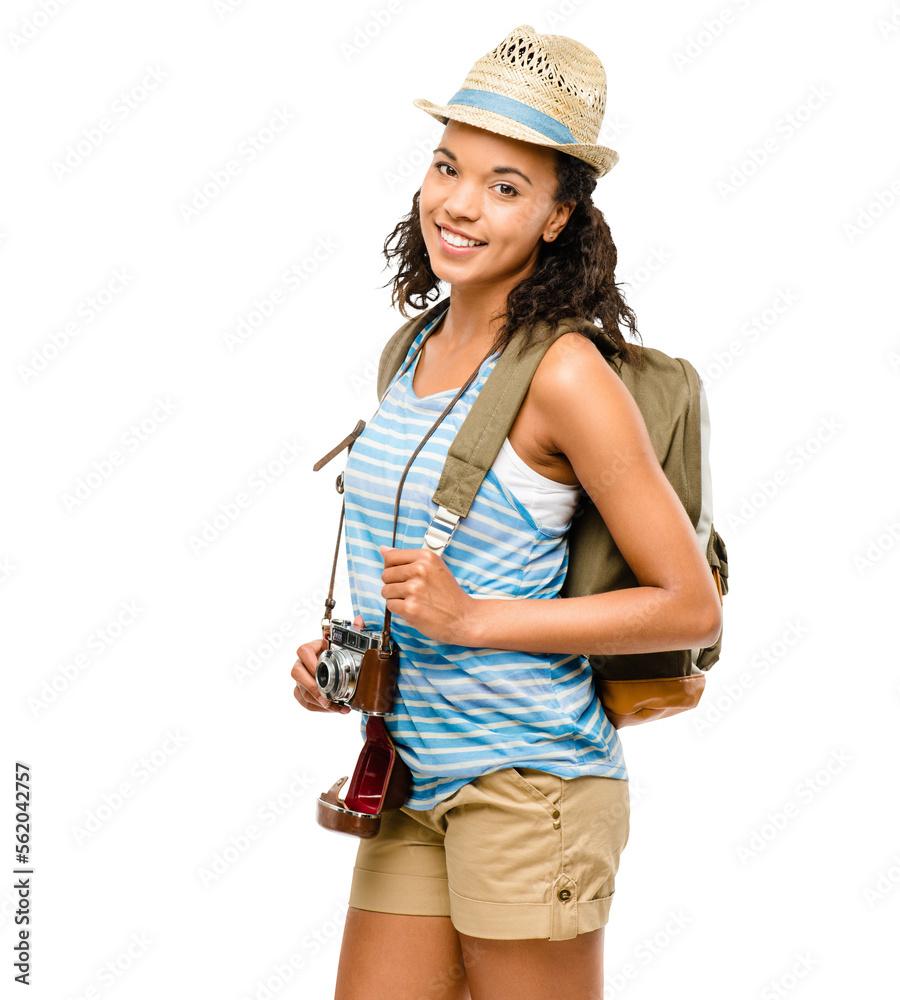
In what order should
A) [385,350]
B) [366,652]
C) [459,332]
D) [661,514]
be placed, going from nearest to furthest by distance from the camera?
[661,514] → [366,652] → [459,332] → [385,350]

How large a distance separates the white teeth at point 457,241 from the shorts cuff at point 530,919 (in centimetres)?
129

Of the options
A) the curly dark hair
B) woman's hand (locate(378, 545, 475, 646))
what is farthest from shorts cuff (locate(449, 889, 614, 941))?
the curly dark hair

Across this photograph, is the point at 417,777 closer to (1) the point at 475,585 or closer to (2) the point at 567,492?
(1) the point at 475,585

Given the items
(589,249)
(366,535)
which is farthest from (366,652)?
(589,249)

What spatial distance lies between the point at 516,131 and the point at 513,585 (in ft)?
2.91

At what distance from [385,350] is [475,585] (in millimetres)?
702

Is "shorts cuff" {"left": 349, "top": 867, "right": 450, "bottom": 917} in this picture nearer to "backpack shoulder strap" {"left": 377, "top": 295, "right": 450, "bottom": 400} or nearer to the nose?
"backpack shoulder strap" {"left": 377, "top": 295, "right": 450, "bottom": 400}

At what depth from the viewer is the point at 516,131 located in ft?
8.29

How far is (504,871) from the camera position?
98.0 inches

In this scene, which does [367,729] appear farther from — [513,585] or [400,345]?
[400,345]

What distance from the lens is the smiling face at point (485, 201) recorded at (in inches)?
101

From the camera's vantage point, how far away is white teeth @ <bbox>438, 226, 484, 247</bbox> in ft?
8.51

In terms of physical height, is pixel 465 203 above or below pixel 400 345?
above

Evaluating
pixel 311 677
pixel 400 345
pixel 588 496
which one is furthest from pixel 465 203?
pixel 311 677
